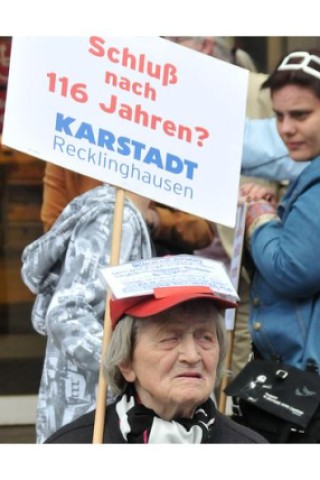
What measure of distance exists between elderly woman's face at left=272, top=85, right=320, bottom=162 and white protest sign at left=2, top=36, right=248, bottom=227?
586 millimetres

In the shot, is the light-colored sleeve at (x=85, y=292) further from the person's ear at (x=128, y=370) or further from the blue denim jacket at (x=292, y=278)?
the person's ear at (x=128, y=370)

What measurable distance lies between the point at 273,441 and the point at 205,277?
3.44 feet

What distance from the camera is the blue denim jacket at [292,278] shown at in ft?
14.2

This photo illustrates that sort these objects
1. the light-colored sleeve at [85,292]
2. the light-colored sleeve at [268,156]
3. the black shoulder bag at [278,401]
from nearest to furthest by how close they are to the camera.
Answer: the light-colored sleeve at [85,292], the black shoulder bag at [278,401], the light-colored sleeve at [268,156]

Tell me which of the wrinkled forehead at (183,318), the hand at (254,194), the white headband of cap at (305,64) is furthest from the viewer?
the hand at (254,194)

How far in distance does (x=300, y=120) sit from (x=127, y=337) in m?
1.35

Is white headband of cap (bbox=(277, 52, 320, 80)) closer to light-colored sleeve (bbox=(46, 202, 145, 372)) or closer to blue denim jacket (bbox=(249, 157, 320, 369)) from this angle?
blue denim jacket (bbox=(249, 157, 320, 369))

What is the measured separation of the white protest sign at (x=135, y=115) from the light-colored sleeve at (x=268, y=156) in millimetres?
1217

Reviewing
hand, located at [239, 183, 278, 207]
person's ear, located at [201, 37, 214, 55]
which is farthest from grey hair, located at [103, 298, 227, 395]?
person's ear, located at [201, 37, 214, 55]

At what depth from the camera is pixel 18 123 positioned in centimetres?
380

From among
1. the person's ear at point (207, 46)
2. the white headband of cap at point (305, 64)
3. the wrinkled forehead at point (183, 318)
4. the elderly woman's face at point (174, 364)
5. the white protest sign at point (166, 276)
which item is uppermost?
the white headband of cap at point (305, 64)

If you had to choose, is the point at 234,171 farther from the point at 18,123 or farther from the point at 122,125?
the point at 18,123

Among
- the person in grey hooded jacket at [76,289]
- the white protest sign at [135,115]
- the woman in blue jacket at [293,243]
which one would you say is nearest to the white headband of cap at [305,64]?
the woman in blue jacket at [293,243]

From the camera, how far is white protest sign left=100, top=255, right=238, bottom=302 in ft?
11.0
